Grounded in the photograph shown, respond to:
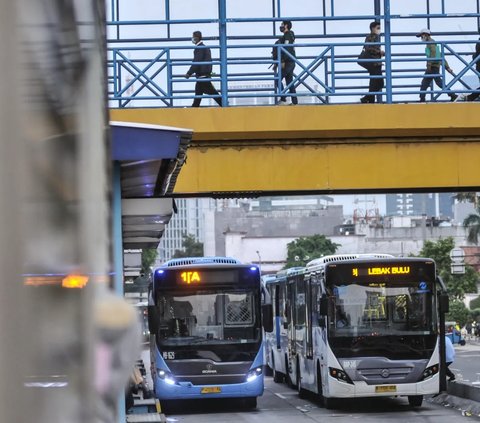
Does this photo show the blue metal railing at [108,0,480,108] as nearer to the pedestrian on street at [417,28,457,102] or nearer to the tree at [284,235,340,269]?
the pedestrian on street at [417,28,457,102]

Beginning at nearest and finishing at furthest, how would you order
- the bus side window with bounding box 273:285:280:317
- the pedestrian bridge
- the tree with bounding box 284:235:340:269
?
the pedestrian bridge
the bus side window with bounding box 273:285:280:317
the tree with bounding box 284:235:340:269

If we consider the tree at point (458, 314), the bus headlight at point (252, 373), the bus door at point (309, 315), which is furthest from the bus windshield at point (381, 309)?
the tree at point (458, 314)

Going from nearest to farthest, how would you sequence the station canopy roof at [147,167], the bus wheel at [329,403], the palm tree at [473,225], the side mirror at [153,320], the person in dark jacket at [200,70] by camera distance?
the station canopy roof at [147,167], the person in dark jacket at [200,70], the side mirror at [153,320], the bus wheel at [329,403], the palm tree at [473,225]

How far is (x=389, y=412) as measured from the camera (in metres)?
22.8

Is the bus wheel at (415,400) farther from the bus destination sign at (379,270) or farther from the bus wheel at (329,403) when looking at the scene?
the bus destination sign at (379,270)

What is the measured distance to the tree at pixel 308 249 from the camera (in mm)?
105500

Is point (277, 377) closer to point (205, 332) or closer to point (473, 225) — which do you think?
point (205, 332)

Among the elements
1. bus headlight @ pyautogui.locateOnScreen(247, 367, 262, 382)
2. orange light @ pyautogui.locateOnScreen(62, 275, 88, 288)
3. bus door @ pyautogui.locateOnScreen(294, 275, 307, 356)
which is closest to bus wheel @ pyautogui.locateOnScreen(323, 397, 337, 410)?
bus headlight @ pyautogui.locateOnScreen(247, 367, 262, 382)

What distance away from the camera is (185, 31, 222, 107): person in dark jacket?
18.0 m

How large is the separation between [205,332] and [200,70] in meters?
6.80

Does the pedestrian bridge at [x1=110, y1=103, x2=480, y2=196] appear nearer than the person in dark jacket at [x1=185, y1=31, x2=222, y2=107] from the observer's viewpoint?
Yes

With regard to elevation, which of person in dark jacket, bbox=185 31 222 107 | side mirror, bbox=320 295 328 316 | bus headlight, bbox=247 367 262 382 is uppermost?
person in dark jacket, bbox=185 31 222 107

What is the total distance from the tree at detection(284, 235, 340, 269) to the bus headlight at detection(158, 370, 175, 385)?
8115 cm

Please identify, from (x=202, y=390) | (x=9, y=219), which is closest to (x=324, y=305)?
(x=202, y=390)
